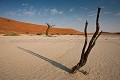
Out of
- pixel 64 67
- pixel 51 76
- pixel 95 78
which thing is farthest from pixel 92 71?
pixel 51 76

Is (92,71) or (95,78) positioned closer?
(95,78)

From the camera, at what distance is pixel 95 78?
6570mm

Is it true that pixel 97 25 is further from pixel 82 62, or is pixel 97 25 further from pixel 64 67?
pixel 64 67

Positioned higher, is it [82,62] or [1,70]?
[82,62]

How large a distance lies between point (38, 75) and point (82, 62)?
2262mm

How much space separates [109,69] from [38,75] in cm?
406

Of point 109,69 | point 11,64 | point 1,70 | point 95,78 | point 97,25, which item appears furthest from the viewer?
point 11,64

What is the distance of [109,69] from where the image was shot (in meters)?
7.91

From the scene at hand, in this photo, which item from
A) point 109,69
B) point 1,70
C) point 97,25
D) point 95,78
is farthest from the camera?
point 109,69

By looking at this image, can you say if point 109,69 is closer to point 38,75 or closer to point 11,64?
point 38,75

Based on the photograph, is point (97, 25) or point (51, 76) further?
point (51, 76)

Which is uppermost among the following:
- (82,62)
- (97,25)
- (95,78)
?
(97,25)

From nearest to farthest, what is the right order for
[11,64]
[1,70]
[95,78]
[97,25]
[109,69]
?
[97,25], [95,78], [1,70], [109,69], [11,64]

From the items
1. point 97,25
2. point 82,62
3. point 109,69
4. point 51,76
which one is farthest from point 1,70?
point 109,69
